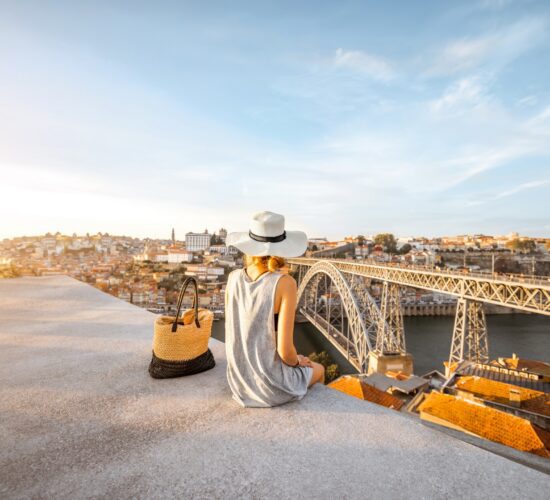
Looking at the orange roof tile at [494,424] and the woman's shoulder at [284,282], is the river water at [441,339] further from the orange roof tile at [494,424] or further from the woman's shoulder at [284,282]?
the woman's shoulder at [284,282]

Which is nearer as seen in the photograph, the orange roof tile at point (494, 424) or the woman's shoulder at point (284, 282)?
the woman's shoulder at point (284, 282)

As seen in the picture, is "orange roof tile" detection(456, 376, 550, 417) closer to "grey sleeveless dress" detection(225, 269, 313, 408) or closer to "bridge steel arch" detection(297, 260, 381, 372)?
"bridge steel arch" detection(297, 260, 381, 372)

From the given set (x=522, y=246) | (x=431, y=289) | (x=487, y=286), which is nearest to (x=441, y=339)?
(x=431, y=289)

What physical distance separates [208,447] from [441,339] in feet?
104

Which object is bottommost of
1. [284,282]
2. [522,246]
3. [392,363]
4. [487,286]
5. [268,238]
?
[392,363]

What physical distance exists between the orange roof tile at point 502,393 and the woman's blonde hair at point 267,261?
1039cm

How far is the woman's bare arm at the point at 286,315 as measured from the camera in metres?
1.55

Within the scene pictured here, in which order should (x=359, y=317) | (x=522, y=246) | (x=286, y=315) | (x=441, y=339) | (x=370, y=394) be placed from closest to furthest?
(x=286, y=315)
(x=370, y=394)
(x=359, y=317)
(x=441, y=339)
(x=522, y=246)

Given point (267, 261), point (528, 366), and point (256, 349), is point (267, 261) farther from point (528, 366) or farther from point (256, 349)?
point (528, 366)

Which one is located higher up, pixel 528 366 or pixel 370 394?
pixel 370 394

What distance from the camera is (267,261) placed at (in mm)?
1668

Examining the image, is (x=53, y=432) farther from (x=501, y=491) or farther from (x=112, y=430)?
(x=501, y=491)

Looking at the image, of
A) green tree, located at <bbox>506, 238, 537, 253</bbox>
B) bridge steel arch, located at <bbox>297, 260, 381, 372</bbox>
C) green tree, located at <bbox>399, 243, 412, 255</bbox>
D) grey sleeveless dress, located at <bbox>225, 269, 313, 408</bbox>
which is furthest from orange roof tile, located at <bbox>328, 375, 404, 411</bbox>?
green tree, located at <bbox>399, 243, 412, 255</bbox>

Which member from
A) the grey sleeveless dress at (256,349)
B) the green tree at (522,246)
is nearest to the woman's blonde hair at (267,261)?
the grey sleeveless dress at (256,349)
